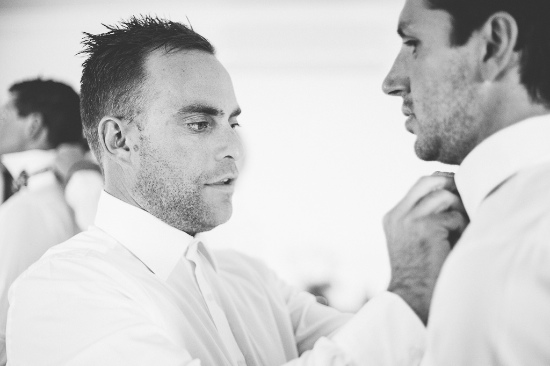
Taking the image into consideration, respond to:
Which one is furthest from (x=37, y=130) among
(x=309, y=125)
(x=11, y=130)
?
(x=309, y=125)

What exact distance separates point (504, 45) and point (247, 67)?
4.53 meters

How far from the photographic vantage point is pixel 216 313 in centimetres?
146

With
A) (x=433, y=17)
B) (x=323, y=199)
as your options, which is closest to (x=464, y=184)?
(x=433, y=17)

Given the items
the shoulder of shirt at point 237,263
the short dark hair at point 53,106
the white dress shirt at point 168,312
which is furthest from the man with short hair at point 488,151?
the short dark hair at point 53,106

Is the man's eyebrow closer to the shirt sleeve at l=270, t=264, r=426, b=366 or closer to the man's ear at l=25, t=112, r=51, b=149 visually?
the shirt sleeve at l=270, t=264, r=426, b=366

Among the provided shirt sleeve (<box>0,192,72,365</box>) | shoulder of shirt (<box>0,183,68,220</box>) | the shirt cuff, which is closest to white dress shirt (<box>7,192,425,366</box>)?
the shirt cuff

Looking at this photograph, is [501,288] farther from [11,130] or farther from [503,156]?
[11,130]

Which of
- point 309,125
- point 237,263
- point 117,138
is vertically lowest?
point 309,125

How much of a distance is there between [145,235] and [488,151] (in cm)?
85

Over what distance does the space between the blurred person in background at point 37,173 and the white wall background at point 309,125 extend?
2692 millimetres

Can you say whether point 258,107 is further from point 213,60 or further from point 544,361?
point 544,361

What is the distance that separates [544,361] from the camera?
870mm

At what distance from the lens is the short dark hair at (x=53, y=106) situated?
2.60 m

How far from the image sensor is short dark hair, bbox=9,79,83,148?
2.60 meters
